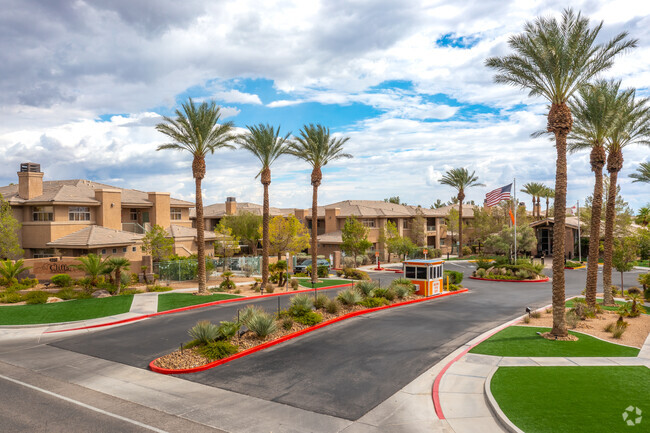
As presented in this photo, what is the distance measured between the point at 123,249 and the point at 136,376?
973 inches

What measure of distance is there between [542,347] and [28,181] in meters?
39.4

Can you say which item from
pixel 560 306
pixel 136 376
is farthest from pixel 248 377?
pixel 560 306

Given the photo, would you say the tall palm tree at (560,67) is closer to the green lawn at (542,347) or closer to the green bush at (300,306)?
the green lawn at (542,347)

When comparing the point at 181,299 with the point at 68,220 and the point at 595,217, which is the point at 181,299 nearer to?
the point at 68,220

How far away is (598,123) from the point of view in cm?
2184

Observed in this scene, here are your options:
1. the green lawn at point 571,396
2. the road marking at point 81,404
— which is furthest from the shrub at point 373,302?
the road marking at point 81,404

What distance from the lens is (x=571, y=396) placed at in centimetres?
1075

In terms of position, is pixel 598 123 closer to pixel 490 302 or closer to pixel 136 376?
pixel 490 302

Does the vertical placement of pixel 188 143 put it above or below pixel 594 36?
below

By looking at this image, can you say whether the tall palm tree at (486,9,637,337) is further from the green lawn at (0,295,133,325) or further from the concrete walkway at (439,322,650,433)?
the green lawn at (0,295,133,325)

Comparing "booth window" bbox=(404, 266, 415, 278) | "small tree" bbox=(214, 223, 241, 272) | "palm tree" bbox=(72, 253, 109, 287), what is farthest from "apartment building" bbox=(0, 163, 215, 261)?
"booth window" bbox=(404, 266, 415, 278)

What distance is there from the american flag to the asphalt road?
19724 mm

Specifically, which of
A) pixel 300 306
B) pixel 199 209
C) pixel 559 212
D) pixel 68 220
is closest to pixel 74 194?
pixel 68 220

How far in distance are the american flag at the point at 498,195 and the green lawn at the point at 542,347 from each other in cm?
2669
